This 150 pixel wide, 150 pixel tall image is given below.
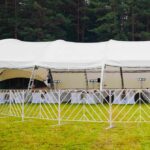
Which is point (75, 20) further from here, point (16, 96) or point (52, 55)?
point (16, 96)

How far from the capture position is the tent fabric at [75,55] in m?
14.1

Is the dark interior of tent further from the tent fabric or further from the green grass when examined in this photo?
the green grass

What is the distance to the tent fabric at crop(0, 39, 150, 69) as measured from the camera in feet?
46.3

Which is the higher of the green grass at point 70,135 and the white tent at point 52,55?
the white tent at point 52,55

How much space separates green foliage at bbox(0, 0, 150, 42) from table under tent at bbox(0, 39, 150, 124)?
11344mm

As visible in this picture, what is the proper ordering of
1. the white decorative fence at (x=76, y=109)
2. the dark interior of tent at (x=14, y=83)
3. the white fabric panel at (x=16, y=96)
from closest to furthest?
1. the white decorative fence at (x=76, y=109)
2. the white fabric panel at (x=16, y=96)
3. the dark interior of tent at (x=14, y=83)

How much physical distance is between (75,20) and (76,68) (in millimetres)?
18800

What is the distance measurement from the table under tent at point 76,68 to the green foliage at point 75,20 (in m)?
11.3

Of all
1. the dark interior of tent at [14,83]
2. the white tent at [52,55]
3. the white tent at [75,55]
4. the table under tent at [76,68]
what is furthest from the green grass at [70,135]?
the dark interior of tent at [14,83]

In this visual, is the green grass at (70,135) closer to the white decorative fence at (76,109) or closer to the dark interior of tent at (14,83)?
the white decorative fence at (76,109)

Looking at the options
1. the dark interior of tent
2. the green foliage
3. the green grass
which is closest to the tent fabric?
the dark interior of tent

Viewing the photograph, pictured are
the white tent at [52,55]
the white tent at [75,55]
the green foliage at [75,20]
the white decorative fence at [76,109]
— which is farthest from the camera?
the green foliage at [75,20]

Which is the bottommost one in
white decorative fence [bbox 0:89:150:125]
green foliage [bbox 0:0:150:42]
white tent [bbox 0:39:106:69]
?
white decorative fence [bbox 0:89:150:125]

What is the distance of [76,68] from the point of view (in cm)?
1438
